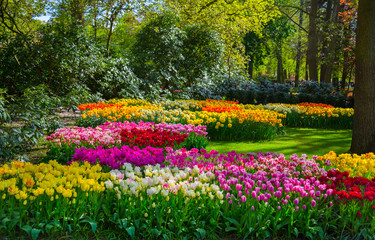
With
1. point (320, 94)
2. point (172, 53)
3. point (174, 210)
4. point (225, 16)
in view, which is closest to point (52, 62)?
point (172, 53)

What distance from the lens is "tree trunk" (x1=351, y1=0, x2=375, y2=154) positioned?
19.0ft

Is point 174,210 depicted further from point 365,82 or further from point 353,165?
point 365,82

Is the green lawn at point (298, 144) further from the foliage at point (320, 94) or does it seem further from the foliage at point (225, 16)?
the foliage at point (225, 16)

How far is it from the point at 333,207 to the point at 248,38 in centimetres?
2778

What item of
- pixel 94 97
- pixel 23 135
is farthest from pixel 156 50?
pixel 23 135

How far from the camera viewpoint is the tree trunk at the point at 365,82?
5777 mm

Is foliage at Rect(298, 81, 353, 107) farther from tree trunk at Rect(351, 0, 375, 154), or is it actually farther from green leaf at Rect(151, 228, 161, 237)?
green leaf at Rect(151, 228, 161, 237)

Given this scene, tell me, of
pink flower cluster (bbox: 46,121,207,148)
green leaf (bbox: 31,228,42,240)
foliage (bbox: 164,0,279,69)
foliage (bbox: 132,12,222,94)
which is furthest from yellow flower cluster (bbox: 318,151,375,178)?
foliage (bbox: 164,0,279,69)

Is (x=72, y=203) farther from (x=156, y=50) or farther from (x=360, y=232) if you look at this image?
(x=156, y=50)

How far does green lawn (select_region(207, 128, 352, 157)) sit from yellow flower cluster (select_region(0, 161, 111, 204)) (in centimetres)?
370

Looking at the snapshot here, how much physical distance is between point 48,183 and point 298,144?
6.07 meters

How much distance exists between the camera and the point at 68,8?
570 inches

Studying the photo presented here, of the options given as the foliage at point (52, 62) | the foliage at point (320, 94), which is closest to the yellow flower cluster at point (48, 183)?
the foliage at point (52, 62)

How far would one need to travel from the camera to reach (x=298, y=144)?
301 inches
